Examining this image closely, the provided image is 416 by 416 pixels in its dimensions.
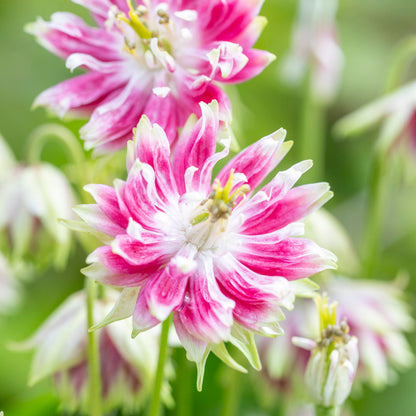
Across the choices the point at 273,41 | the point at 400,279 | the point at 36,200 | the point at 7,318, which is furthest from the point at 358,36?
the point at 36,200

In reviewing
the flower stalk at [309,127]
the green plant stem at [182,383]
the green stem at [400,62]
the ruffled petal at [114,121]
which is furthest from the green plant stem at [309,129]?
the ruffled petal at [114,121]

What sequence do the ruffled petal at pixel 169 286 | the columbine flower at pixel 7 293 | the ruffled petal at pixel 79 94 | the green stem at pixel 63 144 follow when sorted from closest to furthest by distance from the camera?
the ruffled petal at pixel 169 286
the ruffled petal at pixel 79 94
the green stem at pixel 63 144
the columbine flower at pixel 7 293

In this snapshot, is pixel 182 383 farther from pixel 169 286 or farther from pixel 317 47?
pixel 317 47

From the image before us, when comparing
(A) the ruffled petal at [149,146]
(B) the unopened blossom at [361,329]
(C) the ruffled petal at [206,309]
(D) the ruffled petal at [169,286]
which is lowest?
(B) the unopened blossom at [361,329]

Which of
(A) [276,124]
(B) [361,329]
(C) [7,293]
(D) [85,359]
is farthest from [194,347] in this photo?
(A) [276,124]

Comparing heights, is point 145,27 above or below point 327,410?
above

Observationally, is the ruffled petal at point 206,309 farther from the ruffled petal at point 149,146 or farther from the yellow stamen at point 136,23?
the yellow stamen at point 136,23
